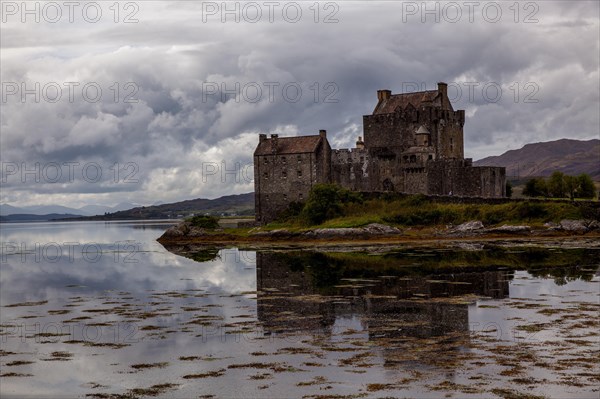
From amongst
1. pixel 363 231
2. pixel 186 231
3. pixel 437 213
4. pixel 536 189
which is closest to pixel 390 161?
pixel 437 213

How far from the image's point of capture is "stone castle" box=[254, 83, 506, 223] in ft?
251

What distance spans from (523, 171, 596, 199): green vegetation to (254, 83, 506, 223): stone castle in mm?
7989

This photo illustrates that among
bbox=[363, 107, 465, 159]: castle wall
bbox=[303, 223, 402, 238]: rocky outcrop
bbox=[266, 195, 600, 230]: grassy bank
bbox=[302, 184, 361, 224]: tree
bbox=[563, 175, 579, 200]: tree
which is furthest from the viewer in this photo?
bbox=[563, 175, 579, 200]: tree

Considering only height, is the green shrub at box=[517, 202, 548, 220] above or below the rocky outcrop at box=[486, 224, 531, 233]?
above

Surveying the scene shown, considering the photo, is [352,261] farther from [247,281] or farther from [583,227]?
[583,227]

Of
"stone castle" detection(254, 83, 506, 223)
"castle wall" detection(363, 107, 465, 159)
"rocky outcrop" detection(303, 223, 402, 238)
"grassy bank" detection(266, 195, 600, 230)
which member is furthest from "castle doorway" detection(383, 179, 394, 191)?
"rocky outcrop" detection(303, 223, 402, 238)

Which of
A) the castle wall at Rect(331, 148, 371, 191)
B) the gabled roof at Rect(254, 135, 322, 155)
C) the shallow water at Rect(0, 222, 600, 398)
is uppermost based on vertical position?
the gabled roof at Rect(254, 135, 322, 155)

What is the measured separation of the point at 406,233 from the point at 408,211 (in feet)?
13.3

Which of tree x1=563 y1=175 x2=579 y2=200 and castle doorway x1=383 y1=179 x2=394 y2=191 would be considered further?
tree x1=563 y1=175 x2=579 y2=200

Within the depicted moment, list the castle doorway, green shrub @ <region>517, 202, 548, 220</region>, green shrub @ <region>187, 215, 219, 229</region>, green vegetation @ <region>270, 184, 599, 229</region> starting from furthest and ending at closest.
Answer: green shrub @ <region>187, 215, 219, 229</region> < the castle doorway < green shrub @ <region>517, 202, 548, 220</region> < green vegetation @ <region>270, 184, 599, 229</region>

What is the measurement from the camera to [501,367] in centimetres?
1766

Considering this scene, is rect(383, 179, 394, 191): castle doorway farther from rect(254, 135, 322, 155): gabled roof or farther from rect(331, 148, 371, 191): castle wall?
rect(254, 135, 322, 155): gabled roof

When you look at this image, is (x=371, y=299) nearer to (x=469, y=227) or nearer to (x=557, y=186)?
(x=469, y=227)

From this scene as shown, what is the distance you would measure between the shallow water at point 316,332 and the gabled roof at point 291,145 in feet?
124
